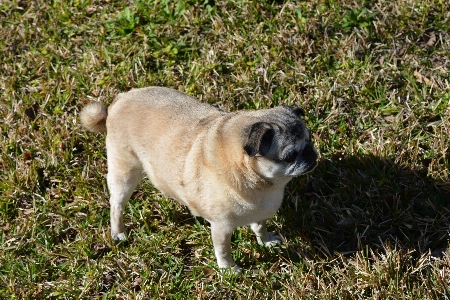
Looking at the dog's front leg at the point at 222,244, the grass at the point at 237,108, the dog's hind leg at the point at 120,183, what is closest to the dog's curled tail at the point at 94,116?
the dog's hind leg at the point at 120,183

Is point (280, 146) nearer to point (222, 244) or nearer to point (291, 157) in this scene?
point (291, 157)

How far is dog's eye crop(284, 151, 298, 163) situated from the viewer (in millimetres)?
4431

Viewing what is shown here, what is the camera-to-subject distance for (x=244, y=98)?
6.63 metres

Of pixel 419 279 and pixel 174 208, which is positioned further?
pixel 174 208

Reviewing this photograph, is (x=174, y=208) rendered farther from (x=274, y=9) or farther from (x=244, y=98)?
(x=274, y=9)

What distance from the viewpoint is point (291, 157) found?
4.45m

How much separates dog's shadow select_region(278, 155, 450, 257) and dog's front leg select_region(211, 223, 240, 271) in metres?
0.61

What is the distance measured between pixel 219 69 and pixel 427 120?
2310 mm

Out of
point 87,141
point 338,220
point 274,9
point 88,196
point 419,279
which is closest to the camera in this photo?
point 419,279

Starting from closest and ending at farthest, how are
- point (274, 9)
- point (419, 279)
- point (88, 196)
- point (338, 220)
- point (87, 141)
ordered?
point (419, 279) < point (338, 220) < point (88, 196) < point (87, 141) < point (274, 9)

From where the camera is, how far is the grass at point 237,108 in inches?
210

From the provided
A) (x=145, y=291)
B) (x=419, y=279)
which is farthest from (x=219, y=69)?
(x=419, y=279)

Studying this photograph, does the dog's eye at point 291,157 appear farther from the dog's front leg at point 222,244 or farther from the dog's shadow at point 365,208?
the dog's shadow at point 365,208

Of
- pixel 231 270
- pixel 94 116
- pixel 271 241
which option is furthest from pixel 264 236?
pixel 94 116
